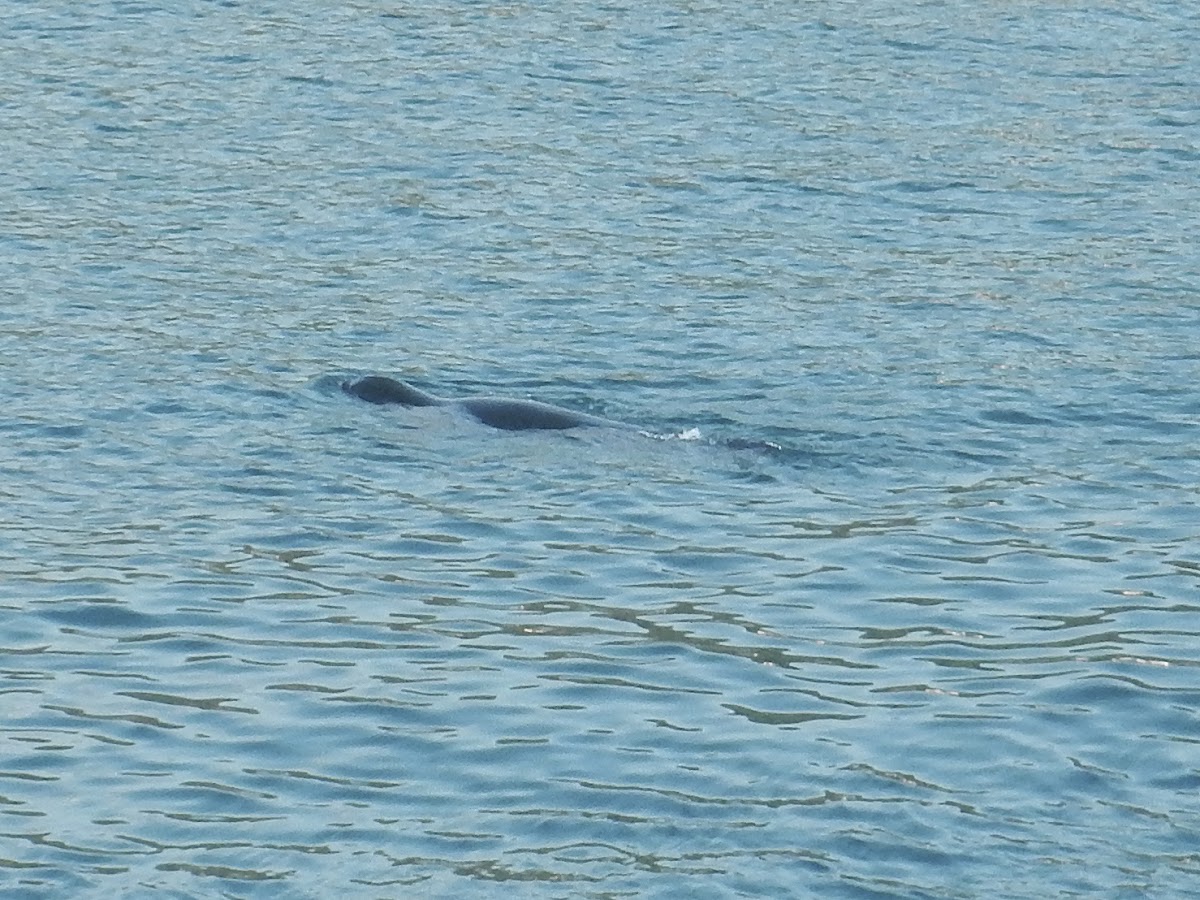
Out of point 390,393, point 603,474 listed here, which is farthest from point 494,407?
point 603,474

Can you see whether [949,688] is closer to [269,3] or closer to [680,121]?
[680,121]

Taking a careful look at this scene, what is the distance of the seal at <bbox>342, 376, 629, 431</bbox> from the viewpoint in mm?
15250

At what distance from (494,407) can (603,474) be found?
4.27 ft

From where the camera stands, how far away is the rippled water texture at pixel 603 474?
977cm

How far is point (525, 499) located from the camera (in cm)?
1403

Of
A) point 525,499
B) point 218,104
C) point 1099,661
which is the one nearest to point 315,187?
point 218,104

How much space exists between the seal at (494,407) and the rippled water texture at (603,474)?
7.3 inches

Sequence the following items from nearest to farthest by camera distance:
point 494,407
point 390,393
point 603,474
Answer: point 603,474 → point 494,407 → point 390,393

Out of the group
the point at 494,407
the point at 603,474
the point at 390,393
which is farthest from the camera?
the point at 390,393

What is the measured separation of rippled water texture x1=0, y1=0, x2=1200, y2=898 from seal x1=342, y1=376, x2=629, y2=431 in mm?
184

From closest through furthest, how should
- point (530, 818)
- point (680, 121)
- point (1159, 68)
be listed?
point (530, 818) → point (680, 121) → point (1159, 68)

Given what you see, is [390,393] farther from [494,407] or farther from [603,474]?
[603,474]

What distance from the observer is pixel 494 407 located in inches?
607

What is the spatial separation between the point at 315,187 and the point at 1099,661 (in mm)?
12357
